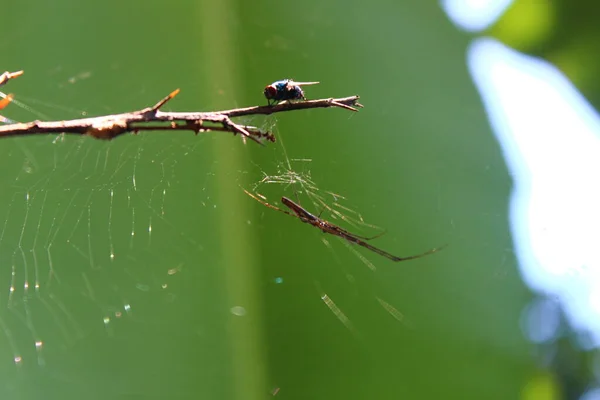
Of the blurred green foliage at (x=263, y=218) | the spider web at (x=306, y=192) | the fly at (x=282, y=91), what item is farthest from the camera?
the blurred green foliage at (x=263, y=218)

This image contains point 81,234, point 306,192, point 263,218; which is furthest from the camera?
point 263,218

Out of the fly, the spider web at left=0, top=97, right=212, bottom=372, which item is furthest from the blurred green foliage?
the fly

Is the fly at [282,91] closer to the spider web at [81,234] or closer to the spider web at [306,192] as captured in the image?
the spider web at [306,192]

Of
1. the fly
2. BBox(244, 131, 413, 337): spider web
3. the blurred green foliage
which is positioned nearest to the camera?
the fly

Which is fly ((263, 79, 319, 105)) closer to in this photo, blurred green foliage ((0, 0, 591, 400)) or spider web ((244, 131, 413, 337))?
spider web ((244, 131, 413, 337))

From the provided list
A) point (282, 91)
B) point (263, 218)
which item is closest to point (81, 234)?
point (263, 218)

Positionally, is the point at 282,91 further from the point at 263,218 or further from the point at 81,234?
the point at 263,218

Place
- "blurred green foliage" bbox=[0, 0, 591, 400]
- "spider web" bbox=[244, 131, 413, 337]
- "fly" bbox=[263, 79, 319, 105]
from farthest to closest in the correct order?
"blurred green foliage" bbox=[0, 0, 591, 400] → "spider web" bbox=[244, 131, 413, 337] → "fly" bbox=[263, 79, 319, 105]

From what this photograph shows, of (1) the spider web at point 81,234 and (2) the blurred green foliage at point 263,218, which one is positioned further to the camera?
(2) the blurred green foliage at point 263,218

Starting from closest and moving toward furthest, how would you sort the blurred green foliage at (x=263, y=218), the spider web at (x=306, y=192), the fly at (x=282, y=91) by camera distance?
1. the fly at (x=282, y=91)
2. the spider web at (x=306, y=192)
3. the blurred green foliage at (x=263, y=218)

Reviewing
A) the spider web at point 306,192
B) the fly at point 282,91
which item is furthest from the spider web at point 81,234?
the fly at point 282,91

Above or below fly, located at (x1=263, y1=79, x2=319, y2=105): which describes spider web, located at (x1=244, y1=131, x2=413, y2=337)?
below

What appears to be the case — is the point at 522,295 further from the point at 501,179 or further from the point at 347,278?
the point at 347,278
